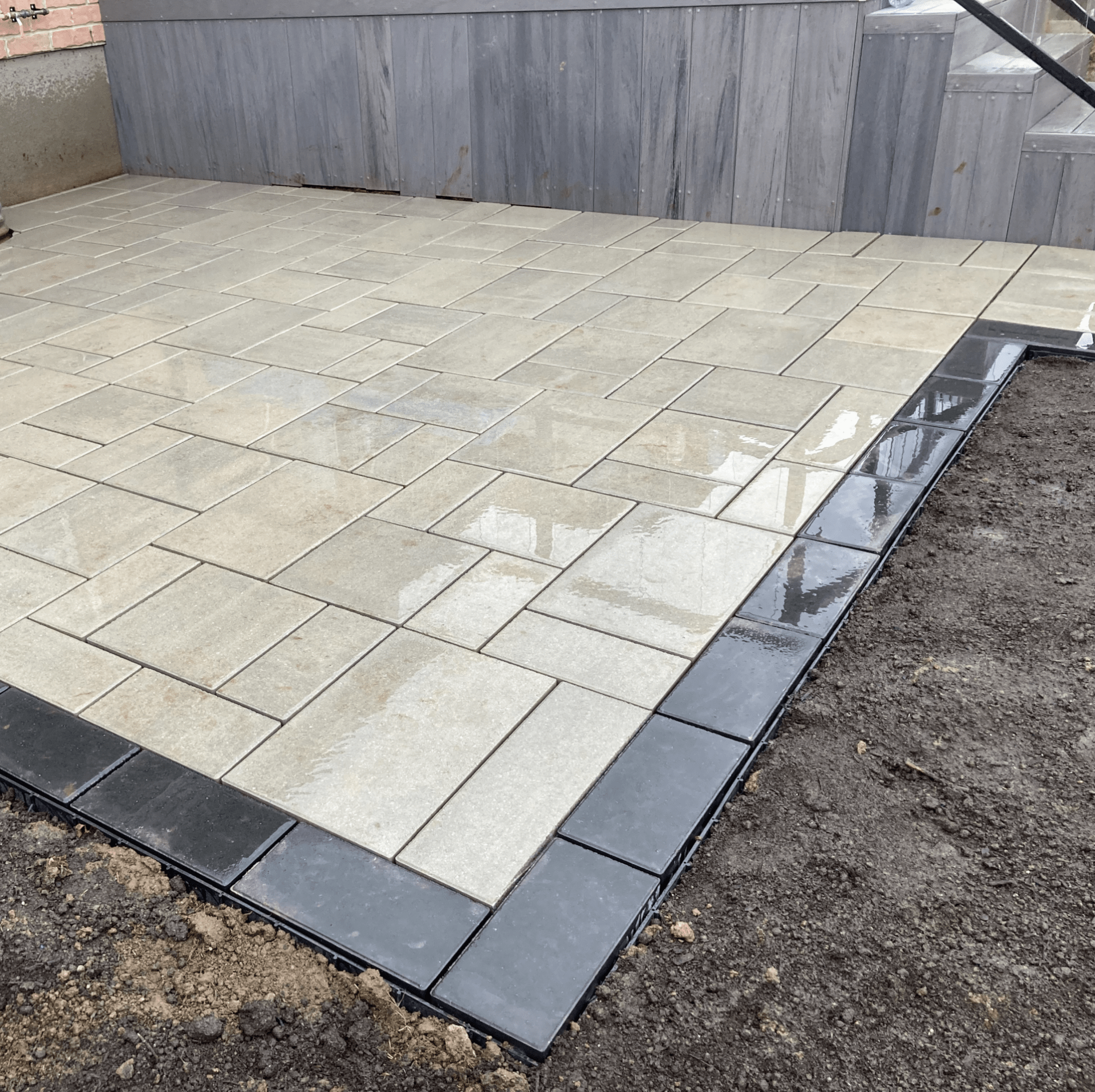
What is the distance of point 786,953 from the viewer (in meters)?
1.66

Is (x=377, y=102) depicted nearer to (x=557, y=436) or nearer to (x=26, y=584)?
(x=557, y=436)

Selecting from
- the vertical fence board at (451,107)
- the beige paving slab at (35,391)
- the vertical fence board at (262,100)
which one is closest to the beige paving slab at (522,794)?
the beige paving slab at (35,391)

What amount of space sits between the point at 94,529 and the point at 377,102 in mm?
3966

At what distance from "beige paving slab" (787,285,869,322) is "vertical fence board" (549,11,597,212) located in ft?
5.62

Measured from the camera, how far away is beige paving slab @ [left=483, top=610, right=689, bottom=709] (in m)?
2.22

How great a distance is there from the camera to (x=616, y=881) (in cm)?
178

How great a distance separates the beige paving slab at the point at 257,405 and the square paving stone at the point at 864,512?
1716 millimetres

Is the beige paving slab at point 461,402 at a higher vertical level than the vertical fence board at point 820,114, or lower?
lower

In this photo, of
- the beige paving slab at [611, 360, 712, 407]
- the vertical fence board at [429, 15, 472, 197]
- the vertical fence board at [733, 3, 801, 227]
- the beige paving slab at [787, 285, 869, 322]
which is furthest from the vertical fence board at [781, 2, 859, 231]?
the beige paving slab at [611, 360, 712, 407]

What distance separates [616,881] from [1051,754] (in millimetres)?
887

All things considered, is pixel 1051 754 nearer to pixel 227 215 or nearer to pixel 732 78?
pixel 732 78

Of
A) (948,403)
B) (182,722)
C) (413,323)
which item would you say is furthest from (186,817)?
(413,323)

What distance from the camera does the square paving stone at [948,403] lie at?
3.29 m

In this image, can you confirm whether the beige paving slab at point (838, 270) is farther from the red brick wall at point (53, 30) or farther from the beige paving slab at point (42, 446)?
the red brick wall at point (53, 30)
